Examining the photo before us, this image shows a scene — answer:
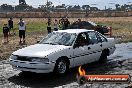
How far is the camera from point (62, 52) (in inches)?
417

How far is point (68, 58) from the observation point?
1089 centimetres

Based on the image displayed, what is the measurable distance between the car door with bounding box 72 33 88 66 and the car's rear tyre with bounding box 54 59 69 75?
43 centimetres

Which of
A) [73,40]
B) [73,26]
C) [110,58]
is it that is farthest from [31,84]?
[73,26]

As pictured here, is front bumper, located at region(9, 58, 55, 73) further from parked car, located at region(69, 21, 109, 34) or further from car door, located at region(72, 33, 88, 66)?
parked car, located at region(69, 21, 109, 34)

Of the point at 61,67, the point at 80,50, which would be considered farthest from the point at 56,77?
the point at 80,50

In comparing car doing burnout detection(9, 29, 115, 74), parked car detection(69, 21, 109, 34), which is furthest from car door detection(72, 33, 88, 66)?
parked car detection(69, 21, 109, 34)

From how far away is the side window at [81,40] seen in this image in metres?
11.5

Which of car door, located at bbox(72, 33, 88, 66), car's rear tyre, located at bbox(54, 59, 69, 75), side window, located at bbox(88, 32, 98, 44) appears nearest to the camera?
car's rear tyre, located at bbox(54, 59, 69, 75)

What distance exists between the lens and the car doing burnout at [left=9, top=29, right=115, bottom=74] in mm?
10102

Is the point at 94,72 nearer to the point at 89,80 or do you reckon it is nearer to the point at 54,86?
the point at 54,86

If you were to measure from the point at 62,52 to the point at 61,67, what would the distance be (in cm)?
48

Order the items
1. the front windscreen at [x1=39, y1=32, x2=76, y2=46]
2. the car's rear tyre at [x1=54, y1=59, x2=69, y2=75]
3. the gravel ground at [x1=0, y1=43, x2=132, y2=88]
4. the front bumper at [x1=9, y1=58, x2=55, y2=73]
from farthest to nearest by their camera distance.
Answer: the front windscreen at [x1=39, y1=32, x2=76, y2=46], the car's rear tyre at [x1=54, y1=59, x2=69, y2=75], the front bumper at [x1=9, y1=58, x2=55, y2=73], the gravel ground at [x1=0, y1=43, x2=132, y2=88]

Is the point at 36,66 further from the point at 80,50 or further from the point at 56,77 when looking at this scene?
the point at 80,50

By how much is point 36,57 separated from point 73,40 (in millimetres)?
1876
